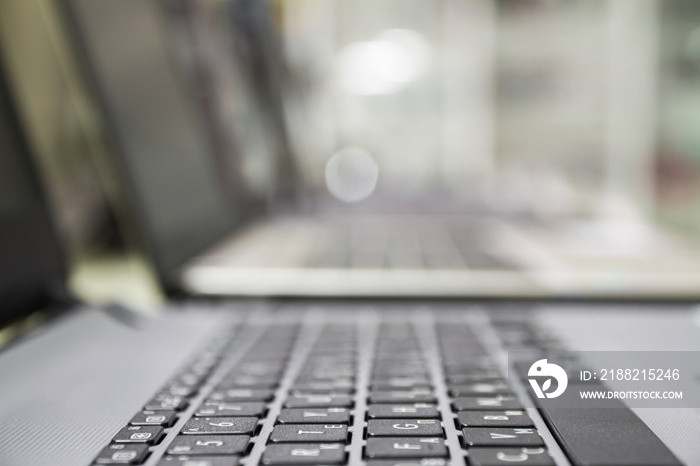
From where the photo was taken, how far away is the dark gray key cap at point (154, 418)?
209mm

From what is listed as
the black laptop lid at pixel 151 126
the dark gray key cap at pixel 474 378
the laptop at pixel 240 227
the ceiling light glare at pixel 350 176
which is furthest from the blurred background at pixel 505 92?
the dark gray key cap at pixel 474 378

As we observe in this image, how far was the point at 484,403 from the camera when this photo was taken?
225mm

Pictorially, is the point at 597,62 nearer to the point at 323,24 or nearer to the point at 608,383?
the point at 323,24

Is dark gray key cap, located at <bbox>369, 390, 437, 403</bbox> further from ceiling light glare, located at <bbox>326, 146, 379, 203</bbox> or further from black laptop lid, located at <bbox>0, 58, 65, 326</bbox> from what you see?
ceiling light glare, located at <bbox>326, 146, 379, 203</bbox>

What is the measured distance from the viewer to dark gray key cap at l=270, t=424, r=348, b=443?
7.5 inches

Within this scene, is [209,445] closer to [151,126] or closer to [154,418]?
[154,418]

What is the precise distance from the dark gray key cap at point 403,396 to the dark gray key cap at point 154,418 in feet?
0.25

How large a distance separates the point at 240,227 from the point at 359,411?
0.47 meters

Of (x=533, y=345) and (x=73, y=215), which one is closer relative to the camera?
(x=533, y=345)

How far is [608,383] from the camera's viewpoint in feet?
0.81

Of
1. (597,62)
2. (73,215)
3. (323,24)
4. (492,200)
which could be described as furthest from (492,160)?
(73,215)

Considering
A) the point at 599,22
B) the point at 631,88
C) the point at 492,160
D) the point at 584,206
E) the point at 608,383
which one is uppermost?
the point at 599,22

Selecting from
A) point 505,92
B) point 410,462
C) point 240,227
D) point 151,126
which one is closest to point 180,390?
point 410,462

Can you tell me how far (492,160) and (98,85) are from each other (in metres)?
2.50
